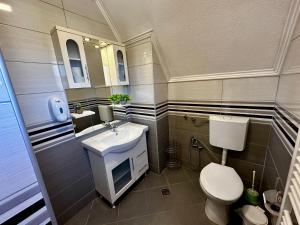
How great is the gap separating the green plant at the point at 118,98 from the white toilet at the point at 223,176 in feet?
3.72

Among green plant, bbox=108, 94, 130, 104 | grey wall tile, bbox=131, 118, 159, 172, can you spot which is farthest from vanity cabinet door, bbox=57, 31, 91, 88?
grey wall tile, bbox=131, 118, 159, 172

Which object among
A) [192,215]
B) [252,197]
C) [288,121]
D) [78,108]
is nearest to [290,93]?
[288,121]

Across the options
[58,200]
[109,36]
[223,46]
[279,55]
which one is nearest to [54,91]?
[109,36]

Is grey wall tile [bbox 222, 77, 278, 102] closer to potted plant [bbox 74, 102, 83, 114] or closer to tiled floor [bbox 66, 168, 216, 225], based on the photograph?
tiled floor [bbox 66, 168, 216, 225]

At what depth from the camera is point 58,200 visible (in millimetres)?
1349

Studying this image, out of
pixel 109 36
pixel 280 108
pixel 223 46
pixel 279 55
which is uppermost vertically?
pixel 109 36

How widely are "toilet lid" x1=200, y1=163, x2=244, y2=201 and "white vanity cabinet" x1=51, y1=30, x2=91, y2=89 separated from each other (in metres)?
1.55

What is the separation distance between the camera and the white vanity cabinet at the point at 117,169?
140 centimetres

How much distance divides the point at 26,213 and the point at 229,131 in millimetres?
1698

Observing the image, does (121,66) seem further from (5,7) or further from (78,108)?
(5,7)

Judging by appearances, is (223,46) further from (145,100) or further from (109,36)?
(109,36)

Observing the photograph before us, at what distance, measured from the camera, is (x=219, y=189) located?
1.20 metres

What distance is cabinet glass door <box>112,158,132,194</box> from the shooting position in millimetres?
1551

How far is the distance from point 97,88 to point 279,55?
1830 mm
